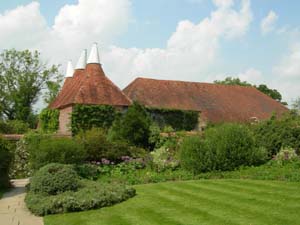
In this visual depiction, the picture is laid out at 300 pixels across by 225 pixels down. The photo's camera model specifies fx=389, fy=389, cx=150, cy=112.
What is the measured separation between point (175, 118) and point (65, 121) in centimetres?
903

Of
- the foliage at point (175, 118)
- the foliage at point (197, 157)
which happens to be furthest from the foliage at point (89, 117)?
the foliage at point (197, 157)

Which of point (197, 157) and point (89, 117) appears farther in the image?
point (89, 117)

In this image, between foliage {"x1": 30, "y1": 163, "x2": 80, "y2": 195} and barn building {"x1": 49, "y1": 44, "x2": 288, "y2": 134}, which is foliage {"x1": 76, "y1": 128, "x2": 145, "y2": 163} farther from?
barn building {"x1": 49, "y1": 44, "x2": 288, "y2": 134}

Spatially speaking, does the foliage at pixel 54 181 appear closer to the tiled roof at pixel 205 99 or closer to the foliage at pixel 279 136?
the foliage at pixel 279 136

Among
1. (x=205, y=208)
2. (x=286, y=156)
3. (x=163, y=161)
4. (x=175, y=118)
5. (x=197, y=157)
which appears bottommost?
(x=205, y=208)

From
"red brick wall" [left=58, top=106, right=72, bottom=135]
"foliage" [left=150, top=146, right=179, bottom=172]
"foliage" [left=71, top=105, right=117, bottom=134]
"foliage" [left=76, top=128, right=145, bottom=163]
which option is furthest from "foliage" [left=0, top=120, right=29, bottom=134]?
"foliage" [left=150, top=146, right=179, bottom=172]

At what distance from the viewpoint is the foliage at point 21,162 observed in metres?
19.0

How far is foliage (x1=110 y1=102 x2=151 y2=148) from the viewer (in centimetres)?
2139

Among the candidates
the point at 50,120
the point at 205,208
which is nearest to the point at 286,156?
the point at 205,208

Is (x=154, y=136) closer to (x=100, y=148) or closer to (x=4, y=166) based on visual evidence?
(x=100, y=148)

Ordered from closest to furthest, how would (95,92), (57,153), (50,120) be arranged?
(57,153) → (95,92) → (50,120)

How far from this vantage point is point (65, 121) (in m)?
29.1

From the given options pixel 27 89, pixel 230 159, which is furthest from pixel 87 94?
pixel 27 89

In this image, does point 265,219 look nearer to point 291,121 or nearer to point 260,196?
point 260,196
